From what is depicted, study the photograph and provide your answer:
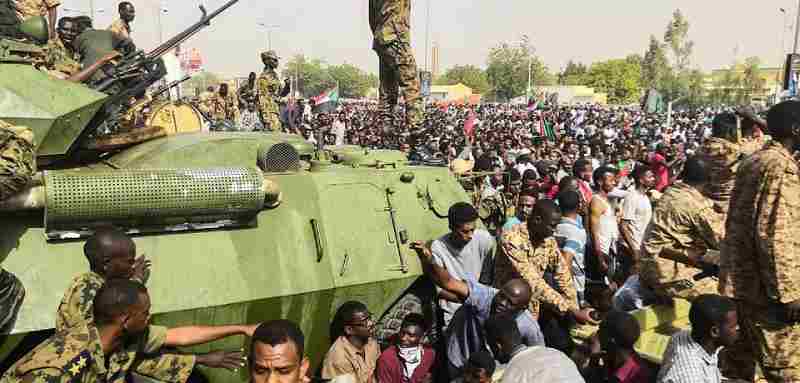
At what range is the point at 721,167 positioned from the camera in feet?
20.8

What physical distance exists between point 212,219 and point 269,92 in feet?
24.4

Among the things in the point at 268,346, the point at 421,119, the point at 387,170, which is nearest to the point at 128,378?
the point at 268,346

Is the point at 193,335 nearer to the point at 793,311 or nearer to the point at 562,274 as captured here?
the point at 562,274

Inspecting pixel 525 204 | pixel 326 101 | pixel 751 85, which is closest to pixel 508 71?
pixel 751 85

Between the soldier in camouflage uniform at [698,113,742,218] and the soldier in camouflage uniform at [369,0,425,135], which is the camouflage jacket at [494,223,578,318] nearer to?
the soldier in camouflage uniform at [698,113,742,218]

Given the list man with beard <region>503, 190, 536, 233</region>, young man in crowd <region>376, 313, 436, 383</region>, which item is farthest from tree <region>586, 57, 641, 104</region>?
young man in crowd <region>376, 313, 436, 383</region>

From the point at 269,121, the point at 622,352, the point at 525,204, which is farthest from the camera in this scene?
the point at 269,121

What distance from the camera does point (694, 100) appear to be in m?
67.1

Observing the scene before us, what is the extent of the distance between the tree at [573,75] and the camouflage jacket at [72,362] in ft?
315

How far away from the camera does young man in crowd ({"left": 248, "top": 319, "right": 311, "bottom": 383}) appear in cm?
295

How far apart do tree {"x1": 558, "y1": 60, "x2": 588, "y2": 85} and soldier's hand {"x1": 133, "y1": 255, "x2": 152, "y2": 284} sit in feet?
311

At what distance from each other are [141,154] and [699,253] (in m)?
4.16

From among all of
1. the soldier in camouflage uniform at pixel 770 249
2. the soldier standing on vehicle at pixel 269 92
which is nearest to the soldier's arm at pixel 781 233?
the soldier in camouflage uniform at pixel 770 249

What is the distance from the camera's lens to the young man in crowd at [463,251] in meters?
5.18
